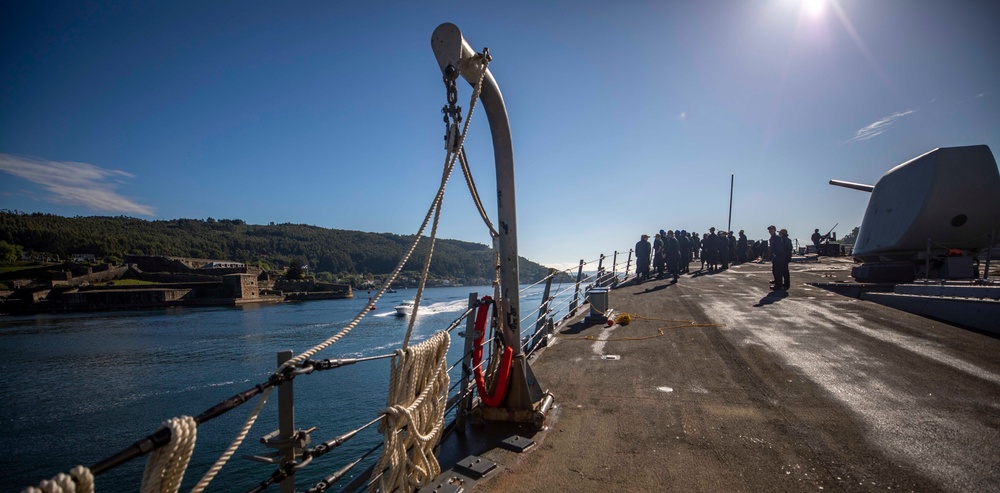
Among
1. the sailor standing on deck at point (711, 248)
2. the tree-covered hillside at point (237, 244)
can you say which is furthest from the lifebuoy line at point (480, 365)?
the tree-covered hillside at point (237, 244)

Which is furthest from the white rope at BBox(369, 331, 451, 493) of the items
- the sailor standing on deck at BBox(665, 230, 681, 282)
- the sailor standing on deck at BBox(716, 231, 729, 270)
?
the sailor standing on deck at BBox(716, 231, 729, 270)

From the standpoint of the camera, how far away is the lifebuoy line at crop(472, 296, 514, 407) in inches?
Result: 159

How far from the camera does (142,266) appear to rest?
95000 millimetres

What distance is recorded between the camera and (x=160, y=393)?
2045cm

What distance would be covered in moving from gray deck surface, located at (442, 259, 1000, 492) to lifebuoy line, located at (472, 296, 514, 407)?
0.85 ft

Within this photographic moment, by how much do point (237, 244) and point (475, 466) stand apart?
177618 millimetres

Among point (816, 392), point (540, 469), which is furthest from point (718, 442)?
point (816, 392)

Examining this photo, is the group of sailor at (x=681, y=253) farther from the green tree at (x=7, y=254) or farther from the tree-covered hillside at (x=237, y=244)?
the green tree at (x=7, y=254)

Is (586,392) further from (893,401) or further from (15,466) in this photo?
(15,466)

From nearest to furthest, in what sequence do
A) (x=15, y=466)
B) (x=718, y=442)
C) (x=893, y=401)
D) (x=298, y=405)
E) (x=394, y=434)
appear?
(x=394, y=434) → (x=718, y=442) → (x=893, y=401) → (x=15, y=466) → (x=298, y=405)

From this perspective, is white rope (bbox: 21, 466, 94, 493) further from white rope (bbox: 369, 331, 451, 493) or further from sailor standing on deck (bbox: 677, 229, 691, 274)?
sailor standing on deck (bbox: 677, 229, 691, 274)

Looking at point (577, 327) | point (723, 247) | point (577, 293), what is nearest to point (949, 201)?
point (723, 247)

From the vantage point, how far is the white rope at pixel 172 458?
1394mm

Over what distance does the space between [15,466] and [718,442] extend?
746 inches
